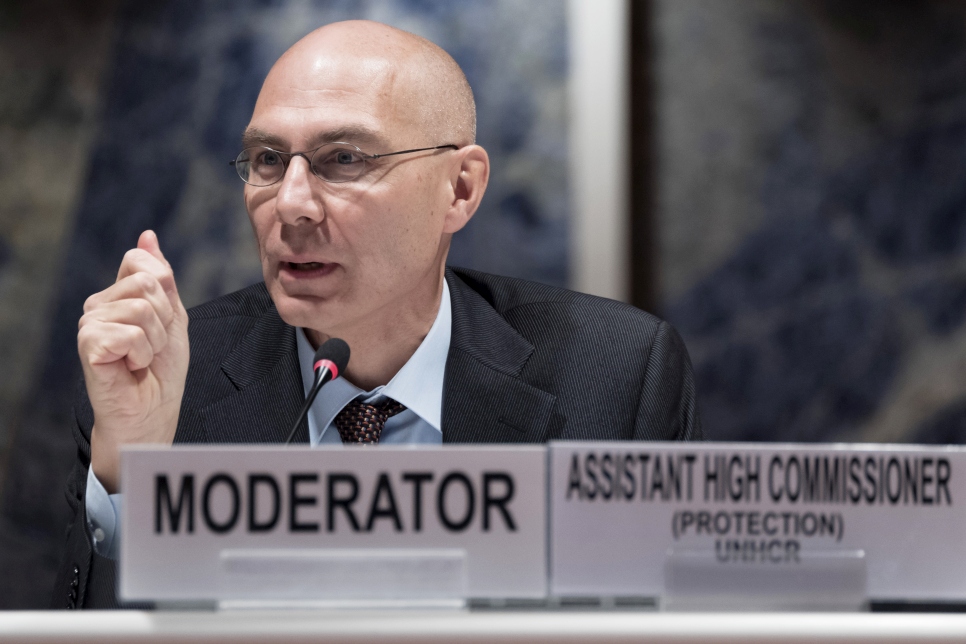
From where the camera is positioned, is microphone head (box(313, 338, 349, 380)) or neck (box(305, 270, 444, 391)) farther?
neck (box(305, 270, 444, 391))

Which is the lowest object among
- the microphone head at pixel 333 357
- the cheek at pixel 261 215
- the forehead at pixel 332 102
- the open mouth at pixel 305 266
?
the microphone head at pixel 333 357

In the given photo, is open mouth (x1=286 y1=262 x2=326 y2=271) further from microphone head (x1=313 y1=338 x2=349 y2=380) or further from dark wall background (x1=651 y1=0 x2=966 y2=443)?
Answer: dark wall background (x1=651 y1=0 x2=966 y2=443)

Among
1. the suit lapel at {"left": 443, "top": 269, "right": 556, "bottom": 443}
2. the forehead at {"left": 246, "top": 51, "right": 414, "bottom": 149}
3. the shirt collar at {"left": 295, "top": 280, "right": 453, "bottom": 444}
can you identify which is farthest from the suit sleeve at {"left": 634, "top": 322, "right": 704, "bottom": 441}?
the forehead at {"left": 246, "top": 51, "right": 414, "bottom": 149}

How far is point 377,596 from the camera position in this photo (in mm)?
721

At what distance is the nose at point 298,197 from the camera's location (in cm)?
143

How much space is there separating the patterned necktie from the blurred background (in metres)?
0.91

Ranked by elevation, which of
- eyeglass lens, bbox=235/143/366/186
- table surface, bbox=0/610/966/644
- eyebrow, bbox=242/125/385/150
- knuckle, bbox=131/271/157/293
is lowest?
table surface, bbox=0/610/966/644

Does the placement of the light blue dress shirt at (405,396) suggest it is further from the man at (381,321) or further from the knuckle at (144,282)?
the knuckle at (144,282)

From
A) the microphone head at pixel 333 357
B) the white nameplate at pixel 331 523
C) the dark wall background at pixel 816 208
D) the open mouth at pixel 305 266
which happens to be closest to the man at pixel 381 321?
the open mouth at pixel 305 266

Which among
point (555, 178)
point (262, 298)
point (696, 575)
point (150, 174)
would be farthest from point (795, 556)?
point (150, 174)

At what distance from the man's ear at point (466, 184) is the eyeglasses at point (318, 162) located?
193 mm

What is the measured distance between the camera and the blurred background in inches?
92.9

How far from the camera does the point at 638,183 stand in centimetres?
239

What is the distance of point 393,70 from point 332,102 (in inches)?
5.3
